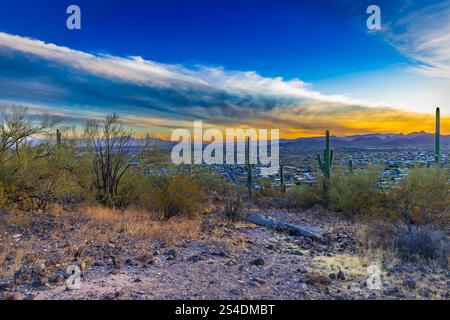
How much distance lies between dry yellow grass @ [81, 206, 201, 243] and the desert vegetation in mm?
46

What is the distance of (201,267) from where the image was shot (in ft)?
20.9

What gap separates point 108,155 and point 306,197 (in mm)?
8903

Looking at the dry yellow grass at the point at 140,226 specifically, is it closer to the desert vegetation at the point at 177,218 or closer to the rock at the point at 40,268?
the desert vegetation at the point at 177,218

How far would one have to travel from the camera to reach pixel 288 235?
9484mm

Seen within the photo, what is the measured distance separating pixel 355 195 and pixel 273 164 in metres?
17.5

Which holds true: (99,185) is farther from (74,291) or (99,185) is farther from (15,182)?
(74,291)

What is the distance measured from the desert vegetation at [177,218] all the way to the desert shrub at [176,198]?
0.03 meters

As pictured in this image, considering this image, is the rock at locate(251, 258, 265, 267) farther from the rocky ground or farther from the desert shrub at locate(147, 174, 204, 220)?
the desert shrub at locate(147, 174, 204, 220)

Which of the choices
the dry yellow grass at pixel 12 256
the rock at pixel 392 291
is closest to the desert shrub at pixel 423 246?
the rock at pixel 392 291

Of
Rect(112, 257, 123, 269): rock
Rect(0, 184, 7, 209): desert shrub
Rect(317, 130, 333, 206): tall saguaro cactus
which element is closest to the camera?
Rect(112, 257, 123, 269): rock

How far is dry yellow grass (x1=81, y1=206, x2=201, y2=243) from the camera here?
850 centimetres

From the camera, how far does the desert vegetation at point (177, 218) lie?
251 inches

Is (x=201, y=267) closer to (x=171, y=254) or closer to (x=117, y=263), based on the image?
(x=171, y=254)

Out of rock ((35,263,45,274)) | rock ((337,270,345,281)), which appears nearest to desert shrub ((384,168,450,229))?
rock ((337,270,345,281))
